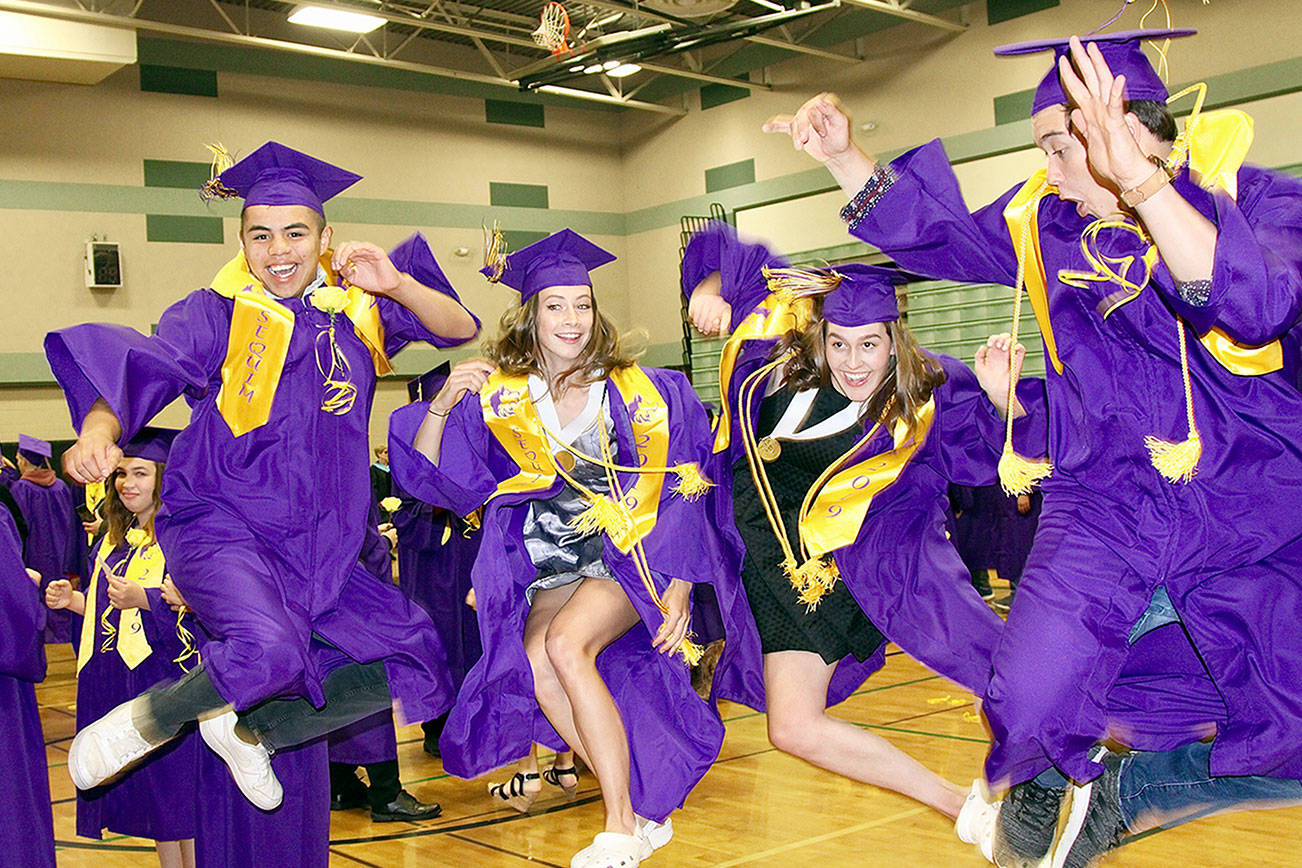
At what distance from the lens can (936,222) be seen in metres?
2.92

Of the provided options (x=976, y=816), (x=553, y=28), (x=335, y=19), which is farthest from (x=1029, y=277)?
(x=335, y=19)

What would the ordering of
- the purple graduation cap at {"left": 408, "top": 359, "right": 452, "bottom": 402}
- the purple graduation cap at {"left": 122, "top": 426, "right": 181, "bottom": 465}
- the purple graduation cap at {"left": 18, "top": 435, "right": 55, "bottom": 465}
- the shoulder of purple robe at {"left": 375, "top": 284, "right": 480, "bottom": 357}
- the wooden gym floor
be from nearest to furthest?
the shoulder of purple robe at {"left": 375, "top": 284, "right": 480, "bottom": 357}, the purple graduation cap at {"left": 122, "top": 426, "right": 181, "bottom": 465}, the wooden gym floor, the purple graduation cap at {"left": 408, "top": 359, "right": 452, "bottom": 402}, the purple graduation cap at {"left": 18, "top": 435, "right": 55, "bottom": 465}

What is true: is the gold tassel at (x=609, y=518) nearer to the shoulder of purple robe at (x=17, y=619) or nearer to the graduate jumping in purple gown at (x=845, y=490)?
the graduate jumping in purple gown at (x=845, y=490)

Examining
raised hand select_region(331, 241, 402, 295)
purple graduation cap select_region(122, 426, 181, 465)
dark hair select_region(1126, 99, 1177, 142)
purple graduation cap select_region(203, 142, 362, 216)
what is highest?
purple graduation cap select_region(203, 142, 362, 216)

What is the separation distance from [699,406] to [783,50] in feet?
46.2

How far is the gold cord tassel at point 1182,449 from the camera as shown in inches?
97.7

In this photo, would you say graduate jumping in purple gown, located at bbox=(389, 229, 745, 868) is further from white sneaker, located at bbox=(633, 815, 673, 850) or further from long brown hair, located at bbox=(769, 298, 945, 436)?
long brown hair, located at bbox=(769, 298, 945, 436)

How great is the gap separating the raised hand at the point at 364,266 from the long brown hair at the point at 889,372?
1274 mm

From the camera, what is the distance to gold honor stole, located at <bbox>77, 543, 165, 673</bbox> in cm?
452

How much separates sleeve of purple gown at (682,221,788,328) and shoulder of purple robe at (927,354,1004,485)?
0.68m

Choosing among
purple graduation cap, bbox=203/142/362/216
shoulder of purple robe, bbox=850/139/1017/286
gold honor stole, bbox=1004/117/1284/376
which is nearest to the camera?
gold honor stole, bbox=1004/117/1284/376

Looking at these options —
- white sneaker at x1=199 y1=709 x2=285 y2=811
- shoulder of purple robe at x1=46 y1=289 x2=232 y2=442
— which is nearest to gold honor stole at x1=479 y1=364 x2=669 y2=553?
shoulder of purple robe at x1=46 y1=289 x2=232 y2=442

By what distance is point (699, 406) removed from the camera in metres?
4.13

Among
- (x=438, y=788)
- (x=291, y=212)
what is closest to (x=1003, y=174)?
(x=438, y=788)
